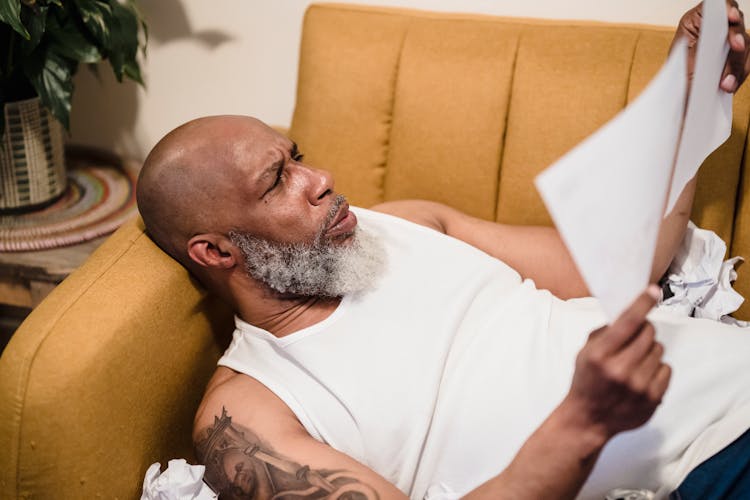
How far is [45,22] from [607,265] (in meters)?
1.33

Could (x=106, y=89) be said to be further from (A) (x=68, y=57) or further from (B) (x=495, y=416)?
(B) (x=495, y=416)

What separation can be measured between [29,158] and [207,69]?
523 millimetres

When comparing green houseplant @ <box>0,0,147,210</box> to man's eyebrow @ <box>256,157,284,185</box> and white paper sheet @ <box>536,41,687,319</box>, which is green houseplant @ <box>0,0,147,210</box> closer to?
man's eyebrow @ <box>256,157,284,185</box>

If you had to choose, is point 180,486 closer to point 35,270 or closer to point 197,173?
point 197,173

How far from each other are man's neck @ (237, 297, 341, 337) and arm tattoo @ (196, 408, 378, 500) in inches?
8.4

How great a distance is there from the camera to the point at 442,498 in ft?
3.63

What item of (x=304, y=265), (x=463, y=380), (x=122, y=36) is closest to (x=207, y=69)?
(x=122, y=36)

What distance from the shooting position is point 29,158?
5.50ft

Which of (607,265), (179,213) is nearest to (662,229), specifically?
(607,265)

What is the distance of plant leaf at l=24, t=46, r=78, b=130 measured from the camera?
155 centimetres

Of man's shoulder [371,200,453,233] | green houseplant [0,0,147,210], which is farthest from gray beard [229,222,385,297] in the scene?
green houseplant [0,0,147,210]

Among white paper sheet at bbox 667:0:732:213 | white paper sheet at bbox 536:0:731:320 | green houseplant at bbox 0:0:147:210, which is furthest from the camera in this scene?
green houseplant at bbox 0:0:147:210

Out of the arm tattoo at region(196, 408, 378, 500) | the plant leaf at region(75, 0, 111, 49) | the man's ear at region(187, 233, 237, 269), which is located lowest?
the arm tattoo at region(196, 408, 378, 500)

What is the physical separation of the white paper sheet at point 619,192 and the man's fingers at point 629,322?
0.7 inches
